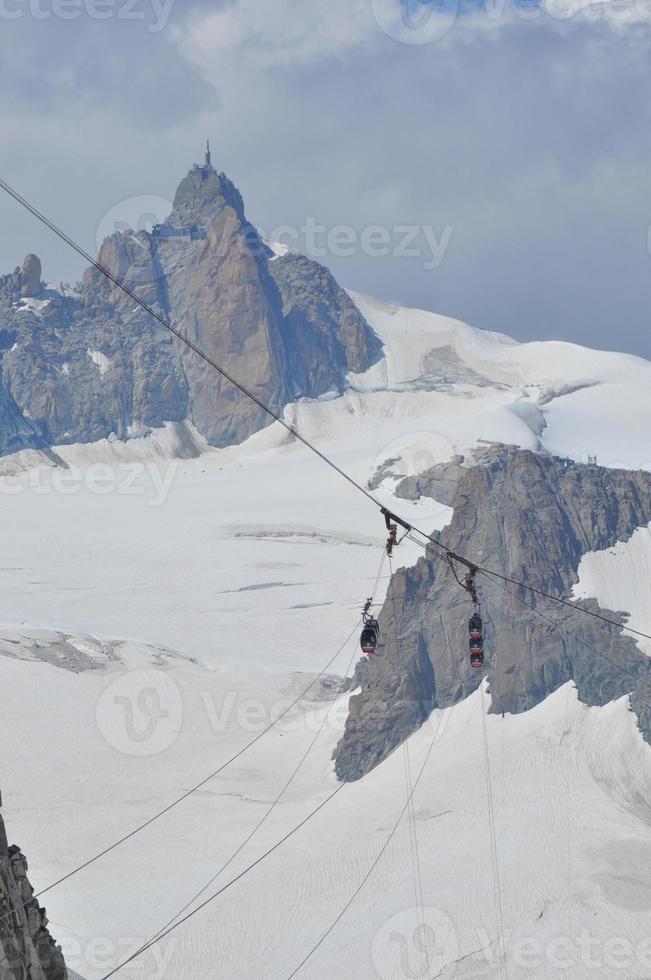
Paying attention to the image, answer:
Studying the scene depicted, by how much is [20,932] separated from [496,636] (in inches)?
5713

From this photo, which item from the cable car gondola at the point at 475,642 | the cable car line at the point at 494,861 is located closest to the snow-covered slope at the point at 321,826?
the cable car line at the point at 494,861

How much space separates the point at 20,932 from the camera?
3148 centimetres

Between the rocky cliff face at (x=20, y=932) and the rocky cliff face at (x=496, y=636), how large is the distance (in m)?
127

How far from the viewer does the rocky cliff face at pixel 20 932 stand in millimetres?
30906

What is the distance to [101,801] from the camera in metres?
152

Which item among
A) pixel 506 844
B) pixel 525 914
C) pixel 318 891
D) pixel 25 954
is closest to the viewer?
pixel 25 954

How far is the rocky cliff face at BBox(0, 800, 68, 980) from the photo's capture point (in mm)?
30906

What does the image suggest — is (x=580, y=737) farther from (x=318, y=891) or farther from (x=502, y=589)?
(x=318, y=891)

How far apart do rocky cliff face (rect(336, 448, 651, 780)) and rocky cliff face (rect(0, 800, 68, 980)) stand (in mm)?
126931

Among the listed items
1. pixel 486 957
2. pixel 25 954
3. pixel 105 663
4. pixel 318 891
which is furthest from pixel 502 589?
pixel 25 954

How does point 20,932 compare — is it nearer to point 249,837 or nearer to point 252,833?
point 249,837

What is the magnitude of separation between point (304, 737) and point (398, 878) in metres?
56.5

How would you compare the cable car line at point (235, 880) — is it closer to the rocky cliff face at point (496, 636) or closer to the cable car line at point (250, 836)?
the cable car line at point (250, 836)

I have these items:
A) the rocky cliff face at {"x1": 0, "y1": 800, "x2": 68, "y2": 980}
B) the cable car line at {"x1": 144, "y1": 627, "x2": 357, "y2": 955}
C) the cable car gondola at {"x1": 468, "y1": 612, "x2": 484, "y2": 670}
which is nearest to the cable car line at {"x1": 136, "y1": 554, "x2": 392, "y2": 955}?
the cable car line at {"x1": 144, "y1": 627, "x2": 357, "y2": 955}
